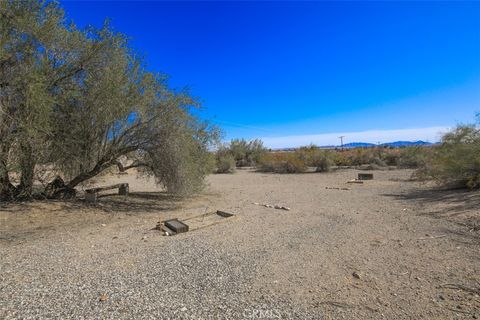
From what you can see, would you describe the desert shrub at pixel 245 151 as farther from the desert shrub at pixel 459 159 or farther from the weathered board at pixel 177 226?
the weathered board at pixel 177 226

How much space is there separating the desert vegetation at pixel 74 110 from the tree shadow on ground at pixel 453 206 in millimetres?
7324

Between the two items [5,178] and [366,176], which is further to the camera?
[366,176]

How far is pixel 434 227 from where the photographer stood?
752 centimetres

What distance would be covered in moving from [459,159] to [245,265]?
445 inches

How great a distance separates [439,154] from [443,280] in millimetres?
11573

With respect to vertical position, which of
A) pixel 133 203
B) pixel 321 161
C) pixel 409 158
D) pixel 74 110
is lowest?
pixel 133 203

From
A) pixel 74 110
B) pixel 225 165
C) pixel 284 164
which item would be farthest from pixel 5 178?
pixel 284 164

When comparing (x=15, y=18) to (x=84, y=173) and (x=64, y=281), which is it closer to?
(x=84, y=173)

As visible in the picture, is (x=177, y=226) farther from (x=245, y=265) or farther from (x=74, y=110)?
(x=74, y=110)

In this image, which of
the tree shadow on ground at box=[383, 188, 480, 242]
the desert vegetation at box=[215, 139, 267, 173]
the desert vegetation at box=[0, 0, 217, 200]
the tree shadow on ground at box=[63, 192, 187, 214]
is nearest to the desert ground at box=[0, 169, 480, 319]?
the tree shadow on ground at box=[383, 188, 480, 242]

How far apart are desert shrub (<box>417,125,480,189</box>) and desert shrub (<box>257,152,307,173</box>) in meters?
13.9

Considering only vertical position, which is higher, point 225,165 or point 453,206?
point 225,165

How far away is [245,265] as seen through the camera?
5.13 metres

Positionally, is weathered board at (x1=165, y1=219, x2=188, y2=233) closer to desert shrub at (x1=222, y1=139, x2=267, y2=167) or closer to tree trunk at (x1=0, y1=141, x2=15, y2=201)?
tree trunk at (x1=0, y1=141, x2=15, y2=201)
